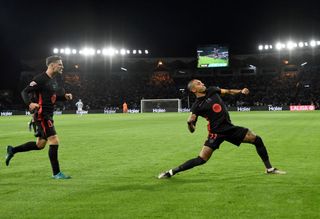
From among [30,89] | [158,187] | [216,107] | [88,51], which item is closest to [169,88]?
[88,51]

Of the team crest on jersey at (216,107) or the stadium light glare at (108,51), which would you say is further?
the stadium light glare at (108,51)

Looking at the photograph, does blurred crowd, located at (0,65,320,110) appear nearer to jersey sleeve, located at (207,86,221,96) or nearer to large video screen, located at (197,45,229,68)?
large video screen, located at (197,45,229,68)

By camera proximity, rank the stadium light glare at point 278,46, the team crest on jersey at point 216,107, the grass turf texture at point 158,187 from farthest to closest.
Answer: the stadium light glare at point 278,46 < the team crest on jersey at point 216,107 < the grass turf texture at point 158,187

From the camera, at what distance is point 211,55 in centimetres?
7906

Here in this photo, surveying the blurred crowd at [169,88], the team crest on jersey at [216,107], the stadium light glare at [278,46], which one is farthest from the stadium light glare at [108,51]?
the team crest on jersey at [216,107]

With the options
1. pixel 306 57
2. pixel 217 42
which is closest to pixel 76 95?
pixel 217 42

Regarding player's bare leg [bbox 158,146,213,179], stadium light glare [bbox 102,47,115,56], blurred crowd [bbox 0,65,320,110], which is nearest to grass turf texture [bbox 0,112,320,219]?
player's bare leg [bbox 158,146,213,179]

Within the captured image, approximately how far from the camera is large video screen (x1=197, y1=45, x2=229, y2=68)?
78250mm

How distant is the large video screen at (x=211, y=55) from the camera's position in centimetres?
7825

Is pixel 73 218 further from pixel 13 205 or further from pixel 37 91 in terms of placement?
pixel 37 91

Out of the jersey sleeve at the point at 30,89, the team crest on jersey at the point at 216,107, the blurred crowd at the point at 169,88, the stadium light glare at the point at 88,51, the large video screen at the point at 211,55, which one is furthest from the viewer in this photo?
the stadium light glare at the point at 88,51

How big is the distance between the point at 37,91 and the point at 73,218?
3977 mm

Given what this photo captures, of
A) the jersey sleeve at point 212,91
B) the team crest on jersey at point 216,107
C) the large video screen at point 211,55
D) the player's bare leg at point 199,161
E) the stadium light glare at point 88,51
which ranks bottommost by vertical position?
the player's bare leg at point 199,161

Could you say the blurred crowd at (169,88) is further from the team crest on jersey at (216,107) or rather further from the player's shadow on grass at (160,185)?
the player's shadow on grass at (160,185)
